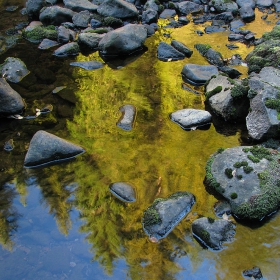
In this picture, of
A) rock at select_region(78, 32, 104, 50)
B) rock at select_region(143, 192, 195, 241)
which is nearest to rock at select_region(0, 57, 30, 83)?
rock at select_region(78, 32, 104, 50)

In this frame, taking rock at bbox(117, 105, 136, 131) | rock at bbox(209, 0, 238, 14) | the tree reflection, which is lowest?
the tree reflection

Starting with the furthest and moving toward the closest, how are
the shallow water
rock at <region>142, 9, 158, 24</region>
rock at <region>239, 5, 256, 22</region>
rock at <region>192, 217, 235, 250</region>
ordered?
rock at <region>142, 9, 158, 24</region> → rock at <region>239, 5, 256, 22</region> → rock at <region>192, 217, 235, 250</region> → the shallow water

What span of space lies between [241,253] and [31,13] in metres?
14.5

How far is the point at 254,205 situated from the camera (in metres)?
7.02

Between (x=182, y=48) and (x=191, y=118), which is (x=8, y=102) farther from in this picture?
(x=182, y=48)

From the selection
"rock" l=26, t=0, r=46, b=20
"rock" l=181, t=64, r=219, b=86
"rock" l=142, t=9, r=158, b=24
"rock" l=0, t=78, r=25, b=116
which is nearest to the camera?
"rock" l=0, t=78, r=25, b=116

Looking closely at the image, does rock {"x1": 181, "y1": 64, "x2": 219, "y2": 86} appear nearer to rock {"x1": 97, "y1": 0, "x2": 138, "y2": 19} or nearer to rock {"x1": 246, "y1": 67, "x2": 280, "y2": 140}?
rock {"x1": 246, "y1": 67, "x2": 280, "y2": 140}

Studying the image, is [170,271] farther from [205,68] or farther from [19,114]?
[205,68]

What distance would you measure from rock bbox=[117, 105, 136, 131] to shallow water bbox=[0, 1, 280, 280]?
0.54 feet

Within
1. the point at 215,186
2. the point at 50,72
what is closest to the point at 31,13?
the point at 50,72

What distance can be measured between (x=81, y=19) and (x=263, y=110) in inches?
393

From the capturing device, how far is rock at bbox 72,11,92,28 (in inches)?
618

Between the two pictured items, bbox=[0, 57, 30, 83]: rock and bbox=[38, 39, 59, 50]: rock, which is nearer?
bbox=[0, 57, 30, 83]: rock

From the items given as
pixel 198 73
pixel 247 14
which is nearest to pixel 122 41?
pixel 198 73
